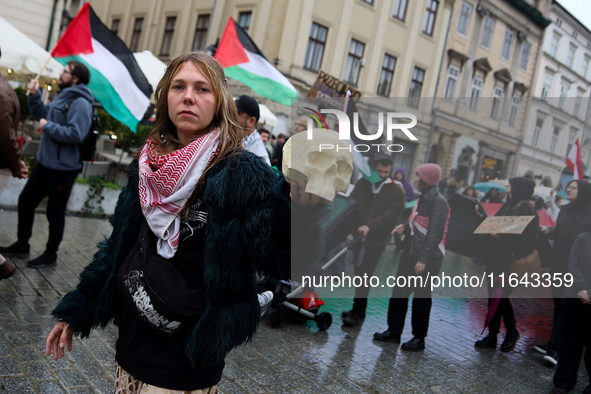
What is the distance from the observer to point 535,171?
4.14m

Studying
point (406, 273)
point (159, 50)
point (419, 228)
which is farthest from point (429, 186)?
point (159, 50)

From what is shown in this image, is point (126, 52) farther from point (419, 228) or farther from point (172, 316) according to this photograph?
point (172, 316)

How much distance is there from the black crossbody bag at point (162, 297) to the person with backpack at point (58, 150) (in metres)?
3.89

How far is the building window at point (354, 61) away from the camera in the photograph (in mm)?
22172

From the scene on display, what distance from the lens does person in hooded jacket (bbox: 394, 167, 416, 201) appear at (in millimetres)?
3503

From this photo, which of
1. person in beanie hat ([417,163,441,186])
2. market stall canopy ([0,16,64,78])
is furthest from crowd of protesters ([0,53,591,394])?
market stall canopy ([0,16,64,78])

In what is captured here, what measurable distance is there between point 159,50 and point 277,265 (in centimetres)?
2745

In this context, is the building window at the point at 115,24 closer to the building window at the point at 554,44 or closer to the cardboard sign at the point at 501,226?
the building window at the point at 554,44

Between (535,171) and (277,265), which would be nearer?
(277,265)

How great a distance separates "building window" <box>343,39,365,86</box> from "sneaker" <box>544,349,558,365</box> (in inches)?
730

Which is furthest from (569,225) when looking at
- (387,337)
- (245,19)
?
(245,19)

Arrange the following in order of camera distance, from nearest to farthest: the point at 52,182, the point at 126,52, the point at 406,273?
the point at 406,273, the point at 52,182, the point at 126,52

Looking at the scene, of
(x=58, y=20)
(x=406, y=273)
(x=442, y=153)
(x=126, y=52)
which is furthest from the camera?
(x=58, y=20)

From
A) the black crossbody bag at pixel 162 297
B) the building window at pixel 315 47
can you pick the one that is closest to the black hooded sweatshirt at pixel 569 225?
the black crossbody bag at pixel 162 297
